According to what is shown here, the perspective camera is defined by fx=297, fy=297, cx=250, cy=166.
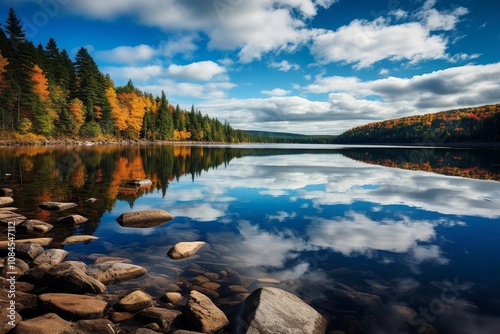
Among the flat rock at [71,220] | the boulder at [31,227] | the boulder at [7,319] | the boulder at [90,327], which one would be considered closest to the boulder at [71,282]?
the boulder at [7,319]

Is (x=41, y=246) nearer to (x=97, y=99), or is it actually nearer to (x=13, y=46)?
(x=13, y=46)

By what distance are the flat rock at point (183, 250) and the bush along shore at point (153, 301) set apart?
31 mm

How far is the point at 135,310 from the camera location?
5.98 m

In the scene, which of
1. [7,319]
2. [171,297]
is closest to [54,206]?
[7,319]

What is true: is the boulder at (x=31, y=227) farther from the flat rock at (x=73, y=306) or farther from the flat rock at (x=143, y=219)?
the flat rock at (x=73, y=306)

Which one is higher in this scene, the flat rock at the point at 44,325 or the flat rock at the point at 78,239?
the flat rock at the point at 44,325

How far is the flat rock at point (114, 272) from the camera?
7160 millimetres

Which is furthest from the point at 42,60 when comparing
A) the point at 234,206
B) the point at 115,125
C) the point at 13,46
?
the point at 234,206

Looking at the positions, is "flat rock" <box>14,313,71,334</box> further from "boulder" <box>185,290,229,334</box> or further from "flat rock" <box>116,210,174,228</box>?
"flat rock" <box>116,210,174,228</box>

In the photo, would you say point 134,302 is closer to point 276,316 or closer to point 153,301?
point 153,301

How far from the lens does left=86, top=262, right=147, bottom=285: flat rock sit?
716 cm

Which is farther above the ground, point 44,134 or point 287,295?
point 44,134

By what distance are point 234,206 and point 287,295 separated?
390 inches

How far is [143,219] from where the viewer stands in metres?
12.4
